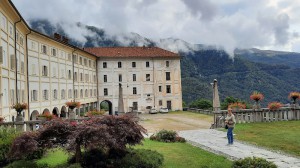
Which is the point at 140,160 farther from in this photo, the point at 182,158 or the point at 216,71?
the point at 216,71

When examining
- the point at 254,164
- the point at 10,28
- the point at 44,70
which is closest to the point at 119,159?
the point at 254,164

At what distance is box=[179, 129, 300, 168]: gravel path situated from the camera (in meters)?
13.2

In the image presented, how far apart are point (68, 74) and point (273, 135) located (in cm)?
3194

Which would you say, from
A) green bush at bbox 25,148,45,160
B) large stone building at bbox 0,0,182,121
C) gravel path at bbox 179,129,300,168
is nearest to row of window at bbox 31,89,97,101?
large stone building at bbox 0,0,182,121

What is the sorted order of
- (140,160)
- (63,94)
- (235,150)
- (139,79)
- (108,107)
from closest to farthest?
(140,160) → (235,150) → (63,94) → (139,79) → (108,107)

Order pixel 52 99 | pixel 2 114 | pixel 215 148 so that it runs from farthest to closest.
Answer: pixel 52 99
pixel 2 114
pixel 215 148

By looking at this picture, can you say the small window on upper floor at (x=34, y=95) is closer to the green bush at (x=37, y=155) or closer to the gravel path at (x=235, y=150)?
the gravel path at (x=235, y=150)

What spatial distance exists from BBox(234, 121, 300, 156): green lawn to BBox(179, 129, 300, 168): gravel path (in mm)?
796

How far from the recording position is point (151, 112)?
2506 inches

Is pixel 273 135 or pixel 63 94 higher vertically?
pixel 63 94

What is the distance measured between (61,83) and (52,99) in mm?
3997

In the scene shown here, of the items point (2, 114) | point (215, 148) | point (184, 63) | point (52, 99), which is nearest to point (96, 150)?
point (215, 148)

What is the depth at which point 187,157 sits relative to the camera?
46.7 ft

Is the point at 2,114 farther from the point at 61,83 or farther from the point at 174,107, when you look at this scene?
the point at 174,107
